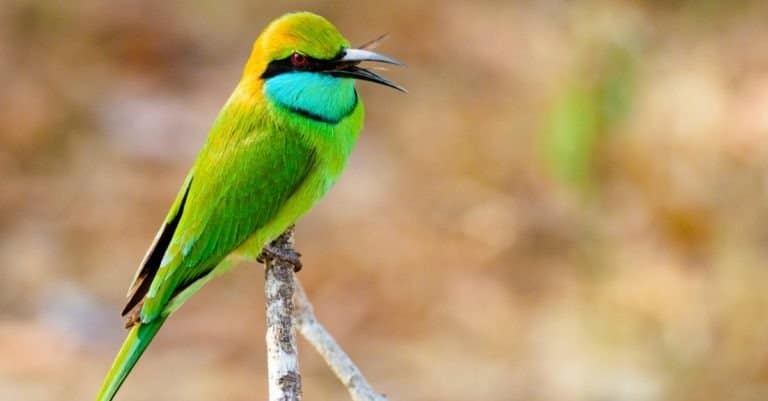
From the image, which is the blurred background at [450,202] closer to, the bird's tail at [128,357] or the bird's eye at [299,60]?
the bird's tail at [128,357]

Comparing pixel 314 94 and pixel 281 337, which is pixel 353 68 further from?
pixel 281 337

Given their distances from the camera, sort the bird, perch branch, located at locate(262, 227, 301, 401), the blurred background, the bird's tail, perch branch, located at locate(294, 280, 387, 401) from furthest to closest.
Result: the blurred background < the bird < the bird's tail < perch branch, located at locate(294, 280, 387, 401) < perch branch, located at locate(262, 227, 301, 401)

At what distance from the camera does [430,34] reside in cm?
732

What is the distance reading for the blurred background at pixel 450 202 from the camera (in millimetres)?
5109

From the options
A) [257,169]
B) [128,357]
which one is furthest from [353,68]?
[128,357]

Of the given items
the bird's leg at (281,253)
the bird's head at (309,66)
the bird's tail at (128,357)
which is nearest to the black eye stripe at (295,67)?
the bird's head at (309,66)

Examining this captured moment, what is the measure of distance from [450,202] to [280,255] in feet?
10.8

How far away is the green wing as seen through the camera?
2.93 meters

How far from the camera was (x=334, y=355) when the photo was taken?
2.60 m

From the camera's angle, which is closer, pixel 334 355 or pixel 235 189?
pixel 334 355

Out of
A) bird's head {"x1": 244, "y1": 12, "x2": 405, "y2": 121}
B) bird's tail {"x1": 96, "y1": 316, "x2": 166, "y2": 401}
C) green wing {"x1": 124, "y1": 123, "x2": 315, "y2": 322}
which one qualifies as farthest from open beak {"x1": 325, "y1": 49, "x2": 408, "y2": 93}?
bird's tail {"x1": 96, "y1": 316, "x2": 166, "y2": 401}

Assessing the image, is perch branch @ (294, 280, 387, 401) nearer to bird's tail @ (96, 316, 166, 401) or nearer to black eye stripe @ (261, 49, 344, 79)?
bird's tail @ (96, 316, 166, 401)

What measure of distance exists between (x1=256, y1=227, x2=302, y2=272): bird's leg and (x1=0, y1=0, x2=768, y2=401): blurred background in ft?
6.83

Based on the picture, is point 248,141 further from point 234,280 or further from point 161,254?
point 234,280
